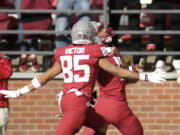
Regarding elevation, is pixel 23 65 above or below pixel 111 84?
below

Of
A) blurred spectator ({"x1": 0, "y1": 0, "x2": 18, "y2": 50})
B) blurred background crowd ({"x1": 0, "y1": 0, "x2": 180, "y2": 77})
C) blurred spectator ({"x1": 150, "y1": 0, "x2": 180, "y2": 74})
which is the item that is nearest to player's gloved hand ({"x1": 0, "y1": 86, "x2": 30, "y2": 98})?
blurred background crowd ({"x1": 0, "y1": 0, "x2": 180, "y2": 77})

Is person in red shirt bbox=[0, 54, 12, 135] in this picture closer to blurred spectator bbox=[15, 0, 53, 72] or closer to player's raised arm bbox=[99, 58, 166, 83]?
player's raised arm bbox=[99, 58, 166, 83]

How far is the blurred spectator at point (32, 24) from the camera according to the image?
10836 millimetres

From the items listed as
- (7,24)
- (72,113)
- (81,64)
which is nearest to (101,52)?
(81,64)

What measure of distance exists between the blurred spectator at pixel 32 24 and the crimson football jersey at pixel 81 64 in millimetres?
2913

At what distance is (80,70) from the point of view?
7926 millimetres

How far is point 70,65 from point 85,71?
0.17m

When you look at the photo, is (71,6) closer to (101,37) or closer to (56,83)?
(56,83)

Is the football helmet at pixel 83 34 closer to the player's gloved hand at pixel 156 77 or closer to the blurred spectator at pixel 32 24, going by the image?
the player's gloved hand at pixel 156 77

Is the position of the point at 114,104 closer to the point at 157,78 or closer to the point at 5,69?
the point at 157,78

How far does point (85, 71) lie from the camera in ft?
26.0

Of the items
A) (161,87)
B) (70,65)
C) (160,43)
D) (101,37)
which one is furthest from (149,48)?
(70,65)

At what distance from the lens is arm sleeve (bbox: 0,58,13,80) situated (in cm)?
870

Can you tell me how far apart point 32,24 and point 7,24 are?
37cm
